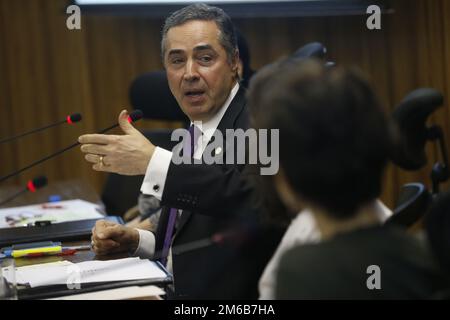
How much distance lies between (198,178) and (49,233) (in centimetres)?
76

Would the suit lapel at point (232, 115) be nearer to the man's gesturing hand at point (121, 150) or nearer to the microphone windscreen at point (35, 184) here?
the man's gesturing hand at point (121, 150)

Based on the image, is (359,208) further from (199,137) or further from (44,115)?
(44,115)

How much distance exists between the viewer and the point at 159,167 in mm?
1806

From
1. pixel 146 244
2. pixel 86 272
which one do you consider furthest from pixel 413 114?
pixel 86 272

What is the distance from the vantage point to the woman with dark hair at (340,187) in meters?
1.09

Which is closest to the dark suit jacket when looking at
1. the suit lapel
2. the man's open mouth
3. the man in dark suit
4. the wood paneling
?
the man in dark suit

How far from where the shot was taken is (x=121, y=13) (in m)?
4.64

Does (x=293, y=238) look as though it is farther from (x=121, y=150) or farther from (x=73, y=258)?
(x=73, y=258)

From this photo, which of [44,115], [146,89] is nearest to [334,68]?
[146,89]

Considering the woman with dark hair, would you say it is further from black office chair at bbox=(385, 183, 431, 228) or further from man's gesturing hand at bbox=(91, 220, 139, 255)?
man's gesturing hand at bbox=(91, 220, 139, 255)

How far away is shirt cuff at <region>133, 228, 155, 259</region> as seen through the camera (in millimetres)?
2170

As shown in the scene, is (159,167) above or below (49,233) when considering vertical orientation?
above

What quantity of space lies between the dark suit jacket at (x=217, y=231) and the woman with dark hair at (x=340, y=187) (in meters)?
0.60

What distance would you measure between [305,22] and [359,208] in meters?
3.89
